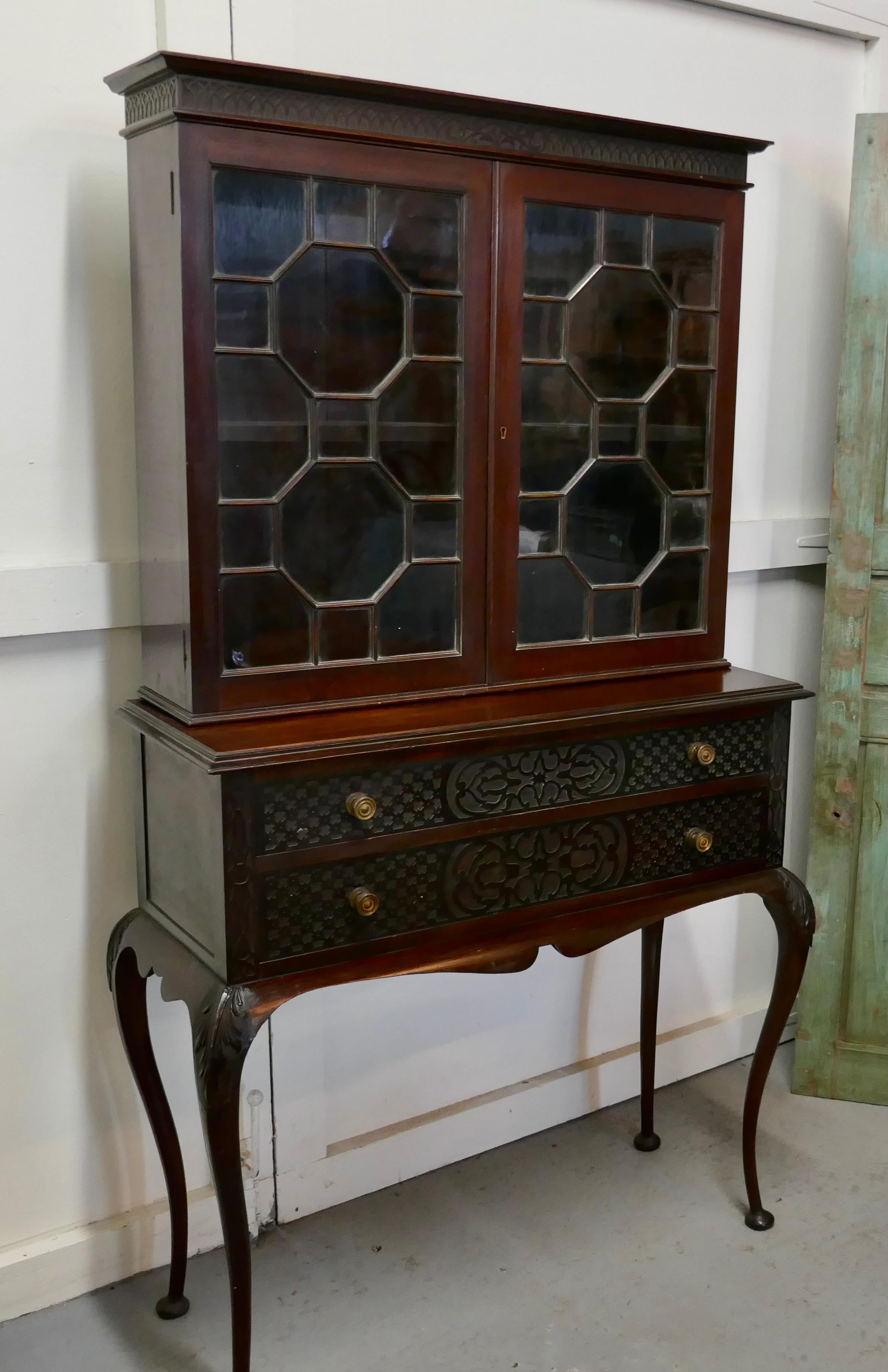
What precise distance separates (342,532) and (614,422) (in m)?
0.55

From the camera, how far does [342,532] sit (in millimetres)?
1957

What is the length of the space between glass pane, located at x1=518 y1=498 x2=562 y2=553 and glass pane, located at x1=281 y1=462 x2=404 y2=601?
0.74 feet

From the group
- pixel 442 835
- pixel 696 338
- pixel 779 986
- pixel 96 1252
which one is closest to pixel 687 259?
pixel 696 338

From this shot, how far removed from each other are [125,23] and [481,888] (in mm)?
1500

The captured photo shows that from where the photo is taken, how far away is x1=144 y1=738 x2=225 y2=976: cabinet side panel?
1.79m

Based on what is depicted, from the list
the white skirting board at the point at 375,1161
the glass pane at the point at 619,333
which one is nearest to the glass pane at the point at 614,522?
the glass pane at the point at 619,333

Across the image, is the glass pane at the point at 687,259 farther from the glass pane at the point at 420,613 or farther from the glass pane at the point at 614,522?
the glass pane at the point at 420,613

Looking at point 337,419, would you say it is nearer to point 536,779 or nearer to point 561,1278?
point 536,779

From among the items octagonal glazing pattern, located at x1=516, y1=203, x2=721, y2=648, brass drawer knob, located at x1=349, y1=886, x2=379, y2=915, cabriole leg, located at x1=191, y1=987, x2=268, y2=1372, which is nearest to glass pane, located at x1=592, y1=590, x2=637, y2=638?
octagonal glazing pattern, located at x1=516, y1=203, x2=721, y2=648

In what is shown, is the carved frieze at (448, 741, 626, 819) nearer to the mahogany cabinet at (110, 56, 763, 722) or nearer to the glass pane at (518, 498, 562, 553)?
the mahogany cabinet at (110, 56, 763, 722)

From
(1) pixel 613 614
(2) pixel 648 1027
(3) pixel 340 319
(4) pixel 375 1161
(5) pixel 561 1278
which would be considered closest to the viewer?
(3) pixel 340 319

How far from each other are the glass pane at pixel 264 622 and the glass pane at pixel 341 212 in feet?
1.66

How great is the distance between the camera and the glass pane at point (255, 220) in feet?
5.80

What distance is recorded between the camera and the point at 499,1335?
221 cm
